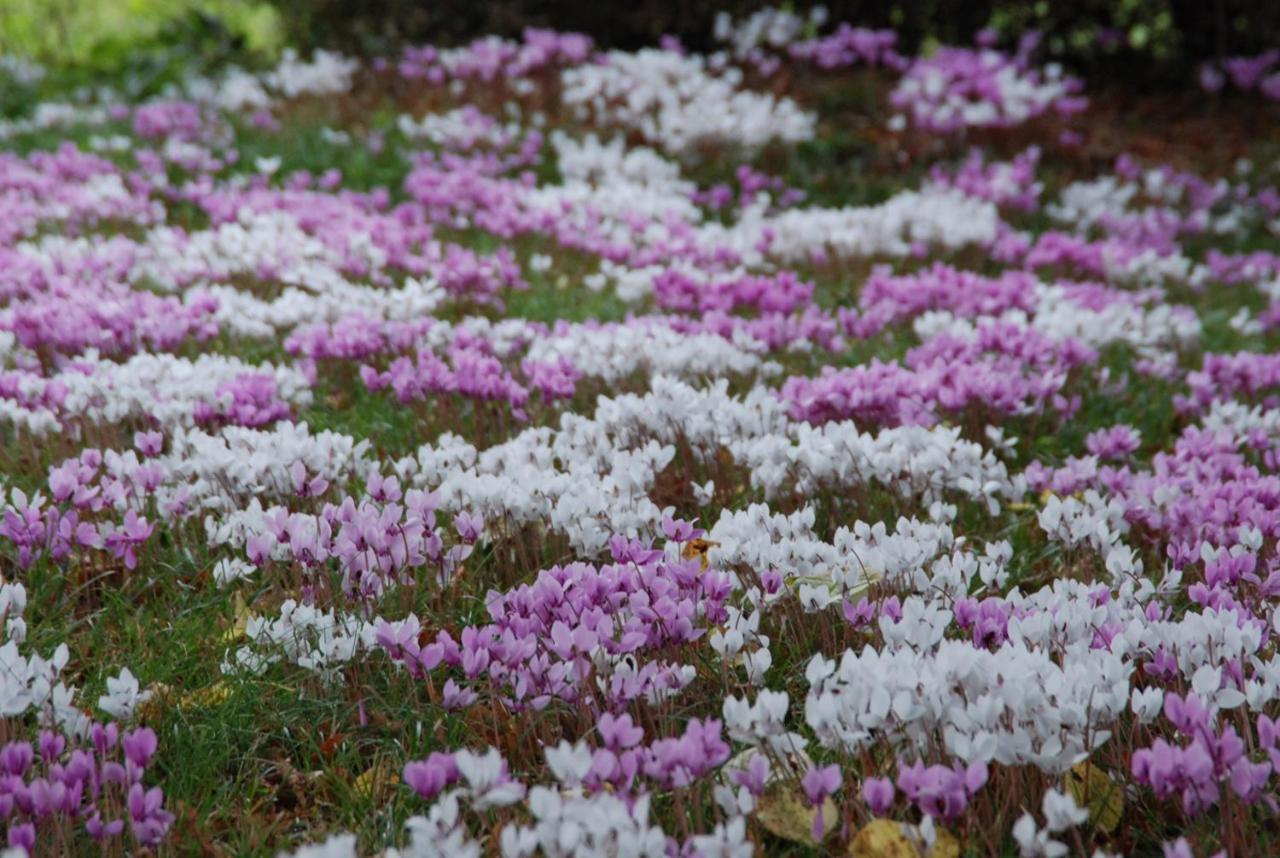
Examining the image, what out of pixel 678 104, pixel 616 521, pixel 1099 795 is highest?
pixel 1099 795

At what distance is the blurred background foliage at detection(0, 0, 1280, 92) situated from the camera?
11.4 metres

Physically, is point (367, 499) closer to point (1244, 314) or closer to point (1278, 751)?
point (1278, 751)

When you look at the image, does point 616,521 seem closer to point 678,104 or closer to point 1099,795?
point 1099,795

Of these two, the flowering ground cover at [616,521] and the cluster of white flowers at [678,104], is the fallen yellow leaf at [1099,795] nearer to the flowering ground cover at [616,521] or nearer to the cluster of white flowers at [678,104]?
the flowering ground cover at [616,521]

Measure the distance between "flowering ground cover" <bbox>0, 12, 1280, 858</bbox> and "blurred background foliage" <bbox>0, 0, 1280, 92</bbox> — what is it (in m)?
3.75

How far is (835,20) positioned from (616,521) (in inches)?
385

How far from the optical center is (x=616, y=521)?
3129 millimetres

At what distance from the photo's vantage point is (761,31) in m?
11.0

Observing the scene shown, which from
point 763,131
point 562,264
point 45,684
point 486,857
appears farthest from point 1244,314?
point 45,684

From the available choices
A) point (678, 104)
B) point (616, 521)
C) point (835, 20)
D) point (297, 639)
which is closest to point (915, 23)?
point (835, 20)

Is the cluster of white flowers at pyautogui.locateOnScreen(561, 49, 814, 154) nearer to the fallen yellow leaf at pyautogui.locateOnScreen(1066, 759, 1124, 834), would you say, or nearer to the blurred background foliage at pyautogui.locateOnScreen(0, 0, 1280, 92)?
the blurred background foliage at pyautogui.locateOnScreen(0, 0, 1280, 92)

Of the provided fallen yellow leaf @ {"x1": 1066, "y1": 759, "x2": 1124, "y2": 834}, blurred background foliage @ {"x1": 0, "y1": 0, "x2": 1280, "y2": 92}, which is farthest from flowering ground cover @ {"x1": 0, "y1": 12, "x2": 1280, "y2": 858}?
blurred background foliage @ {"x1": 0, "y1": 0, "x2": 1280, "y2": 92}

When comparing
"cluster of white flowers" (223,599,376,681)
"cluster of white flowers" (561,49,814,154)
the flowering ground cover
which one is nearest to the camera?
the flowering ground cover

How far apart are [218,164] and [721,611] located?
596 cm
